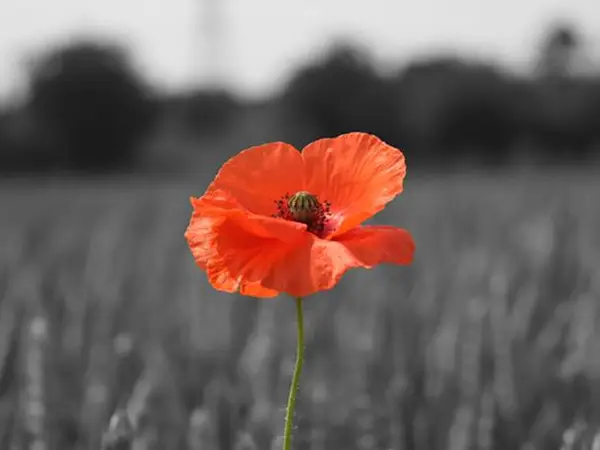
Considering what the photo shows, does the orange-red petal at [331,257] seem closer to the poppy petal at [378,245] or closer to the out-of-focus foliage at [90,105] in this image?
the poppy petal at [378,245]

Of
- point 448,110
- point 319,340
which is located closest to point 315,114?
point 448,110

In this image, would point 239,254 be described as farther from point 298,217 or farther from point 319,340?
point 319,340

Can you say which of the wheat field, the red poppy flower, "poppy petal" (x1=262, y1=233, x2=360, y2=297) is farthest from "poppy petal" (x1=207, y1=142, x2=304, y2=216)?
the wheat field

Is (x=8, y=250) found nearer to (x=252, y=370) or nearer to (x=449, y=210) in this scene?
(x=252, y=370)

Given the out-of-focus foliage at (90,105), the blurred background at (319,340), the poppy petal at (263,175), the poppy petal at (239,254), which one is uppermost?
the poppy petal at (263,175)

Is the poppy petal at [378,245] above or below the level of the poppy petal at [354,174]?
below

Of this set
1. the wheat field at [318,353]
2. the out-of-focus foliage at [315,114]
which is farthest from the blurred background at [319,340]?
the out-of-focus foliage at [315,114]
